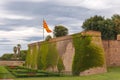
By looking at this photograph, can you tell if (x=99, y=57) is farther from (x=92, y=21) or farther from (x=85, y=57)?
(x=92, y=21)

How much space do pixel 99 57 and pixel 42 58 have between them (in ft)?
40.6

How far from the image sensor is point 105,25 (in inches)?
1826

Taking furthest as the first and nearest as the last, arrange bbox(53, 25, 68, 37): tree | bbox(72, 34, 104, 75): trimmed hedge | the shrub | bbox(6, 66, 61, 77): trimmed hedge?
1. bbox(53, 25, 68, 37): tree
2. the shrub
3. bbox(72, 34, 104, 75): trimmed hedge
4. bbox(6, 66, 61, 77): trimmed hedge

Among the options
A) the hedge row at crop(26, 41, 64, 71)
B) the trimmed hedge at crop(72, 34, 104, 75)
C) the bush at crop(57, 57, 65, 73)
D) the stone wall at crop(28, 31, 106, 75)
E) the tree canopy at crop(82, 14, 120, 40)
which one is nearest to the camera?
the trimmed hedge at crop(72, 34, 104, 75)

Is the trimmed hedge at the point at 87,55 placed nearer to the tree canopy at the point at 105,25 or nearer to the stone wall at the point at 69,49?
the stone wall at the point at 69,49

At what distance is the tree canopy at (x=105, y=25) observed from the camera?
46.4 m

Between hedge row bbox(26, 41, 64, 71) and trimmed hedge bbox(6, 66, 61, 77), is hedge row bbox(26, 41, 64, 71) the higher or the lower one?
the higher one

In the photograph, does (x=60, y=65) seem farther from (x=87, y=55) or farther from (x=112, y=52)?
(x=87, y=55)

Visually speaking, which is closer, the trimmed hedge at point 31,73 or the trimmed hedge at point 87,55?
the trimmed hedge at point 31,73

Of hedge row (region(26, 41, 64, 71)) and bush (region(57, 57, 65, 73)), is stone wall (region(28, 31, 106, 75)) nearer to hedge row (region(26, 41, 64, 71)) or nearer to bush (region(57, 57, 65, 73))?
bush (region(57, 57, 65, 73))

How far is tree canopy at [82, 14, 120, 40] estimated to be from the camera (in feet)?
152

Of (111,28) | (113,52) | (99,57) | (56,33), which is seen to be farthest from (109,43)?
(56,33)

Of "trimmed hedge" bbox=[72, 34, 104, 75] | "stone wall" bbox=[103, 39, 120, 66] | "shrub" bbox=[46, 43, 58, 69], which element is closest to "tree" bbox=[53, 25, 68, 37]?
"shrub" bbox=[46, 43, 58, 69]

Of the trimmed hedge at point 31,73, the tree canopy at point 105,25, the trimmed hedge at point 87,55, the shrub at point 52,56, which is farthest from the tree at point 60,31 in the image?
the trimmed hedge at point 87,55
